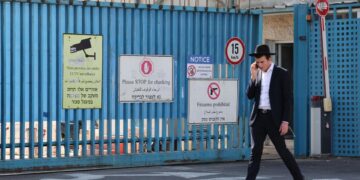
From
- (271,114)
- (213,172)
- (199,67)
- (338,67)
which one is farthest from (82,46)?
→ (338,67)

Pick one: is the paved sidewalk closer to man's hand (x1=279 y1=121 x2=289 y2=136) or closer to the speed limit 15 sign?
the speed limit 15 sign

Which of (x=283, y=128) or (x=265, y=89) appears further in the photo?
(x=265, y=89)

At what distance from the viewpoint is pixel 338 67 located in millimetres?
14023

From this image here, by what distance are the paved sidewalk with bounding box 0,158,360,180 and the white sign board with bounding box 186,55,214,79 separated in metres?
1.51

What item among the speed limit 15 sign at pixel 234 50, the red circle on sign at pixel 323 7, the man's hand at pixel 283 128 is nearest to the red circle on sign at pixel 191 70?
the speed limit 15 sign at pixel 234 50

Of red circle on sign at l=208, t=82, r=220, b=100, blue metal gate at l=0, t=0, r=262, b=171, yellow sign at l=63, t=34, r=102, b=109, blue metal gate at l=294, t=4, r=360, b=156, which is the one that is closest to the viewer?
blue metal gate at l=0, t=0, r=262, b=171

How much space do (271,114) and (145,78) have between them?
3.85 metres

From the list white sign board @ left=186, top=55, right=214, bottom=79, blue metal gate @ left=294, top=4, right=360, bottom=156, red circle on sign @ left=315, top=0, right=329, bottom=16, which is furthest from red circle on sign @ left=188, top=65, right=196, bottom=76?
red circle on sign @ left=315, top=0, right=329, bottom=16

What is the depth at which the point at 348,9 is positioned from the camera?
13.8 meters

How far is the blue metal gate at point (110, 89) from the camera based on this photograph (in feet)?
37.4

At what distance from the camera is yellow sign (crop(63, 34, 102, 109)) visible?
11797 mm

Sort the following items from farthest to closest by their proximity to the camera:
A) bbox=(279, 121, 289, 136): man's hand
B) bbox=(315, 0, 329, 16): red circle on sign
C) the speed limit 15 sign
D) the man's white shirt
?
bbox=(315, 0, 329, 16): red circle on sign, the speed limit 15 sign, the man's white shirt, bbox=(279, 121, 289, 136): man's hand

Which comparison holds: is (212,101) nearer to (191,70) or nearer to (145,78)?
(191,70)

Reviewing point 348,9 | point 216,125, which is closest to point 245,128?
point 216,125
